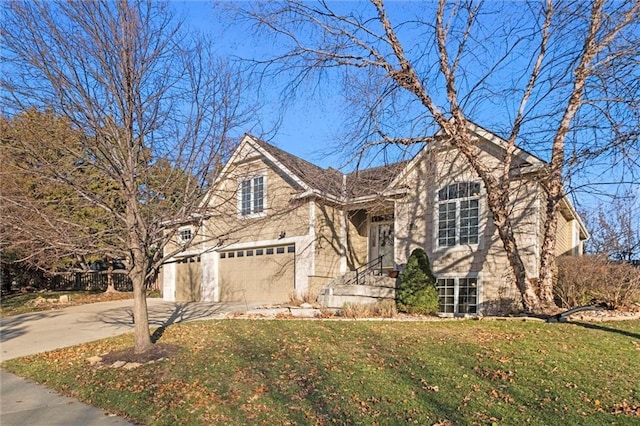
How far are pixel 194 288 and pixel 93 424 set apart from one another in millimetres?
15537

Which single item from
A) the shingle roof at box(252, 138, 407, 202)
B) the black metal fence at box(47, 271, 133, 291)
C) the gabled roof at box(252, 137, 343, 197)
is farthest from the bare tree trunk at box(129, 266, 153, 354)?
the black metal fence at box(47, 271, 133, 291)

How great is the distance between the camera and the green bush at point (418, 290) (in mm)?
12523

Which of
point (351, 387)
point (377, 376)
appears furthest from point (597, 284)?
point (351, 387)

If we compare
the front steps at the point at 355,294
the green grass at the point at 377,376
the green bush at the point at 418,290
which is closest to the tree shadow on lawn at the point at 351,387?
the green grass at the point at 377,376

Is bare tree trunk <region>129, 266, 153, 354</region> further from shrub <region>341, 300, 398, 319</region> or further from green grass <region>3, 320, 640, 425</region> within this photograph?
shrub <region>341, 300, 398, 319</region>

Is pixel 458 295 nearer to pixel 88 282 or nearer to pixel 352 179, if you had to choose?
pixel 352 179

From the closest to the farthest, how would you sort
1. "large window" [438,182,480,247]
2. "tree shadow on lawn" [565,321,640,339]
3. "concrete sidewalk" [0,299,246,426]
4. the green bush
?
"concrete sidewalk" [0,299,246,426], "tree shadow on lawn" [565,321,640,339], the green bush, "large window" [438,182,480,247]

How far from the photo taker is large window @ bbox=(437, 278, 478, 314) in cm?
1373

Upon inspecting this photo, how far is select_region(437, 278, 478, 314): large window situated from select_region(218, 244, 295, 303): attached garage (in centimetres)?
529

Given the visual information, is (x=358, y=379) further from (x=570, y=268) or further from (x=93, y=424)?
(x=570, y=268)

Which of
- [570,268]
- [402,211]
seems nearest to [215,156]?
[402,211]

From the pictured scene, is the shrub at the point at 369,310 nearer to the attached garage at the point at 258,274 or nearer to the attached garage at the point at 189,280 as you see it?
the attached garage at the point at 258,274

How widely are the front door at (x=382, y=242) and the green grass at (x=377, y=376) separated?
298 inches

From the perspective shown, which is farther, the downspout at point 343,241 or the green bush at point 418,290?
the downspout at point 343,241
